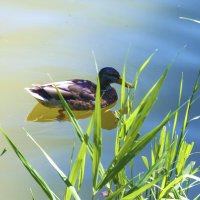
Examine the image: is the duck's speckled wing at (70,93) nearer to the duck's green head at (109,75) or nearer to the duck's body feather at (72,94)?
the duck's body feather at (72,94)

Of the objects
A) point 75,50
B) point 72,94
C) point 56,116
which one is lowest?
point 56,116

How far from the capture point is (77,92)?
18.7 feet

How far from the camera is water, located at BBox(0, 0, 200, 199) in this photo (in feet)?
16.1

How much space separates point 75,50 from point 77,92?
0.82 m

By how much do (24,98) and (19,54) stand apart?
0.80 m

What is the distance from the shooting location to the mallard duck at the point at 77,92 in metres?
5.41

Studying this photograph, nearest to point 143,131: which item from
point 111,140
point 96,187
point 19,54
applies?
point 111,140

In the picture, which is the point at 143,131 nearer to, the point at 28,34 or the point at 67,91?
the point at 67,91

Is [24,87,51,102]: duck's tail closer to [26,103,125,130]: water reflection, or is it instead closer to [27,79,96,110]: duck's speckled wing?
[27,79,96,110]: duck's speckled wing

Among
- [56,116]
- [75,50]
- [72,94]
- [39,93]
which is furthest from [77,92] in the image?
[75,50]

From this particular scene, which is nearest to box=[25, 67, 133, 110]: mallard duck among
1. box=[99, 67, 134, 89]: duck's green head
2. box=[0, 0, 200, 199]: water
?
box=[99, 67, 134, 89]: duck's green head

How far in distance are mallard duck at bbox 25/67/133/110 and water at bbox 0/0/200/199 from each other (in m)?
0.18

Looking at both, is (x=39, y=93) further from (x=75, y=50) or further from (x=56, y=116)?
(x=75, y=50)

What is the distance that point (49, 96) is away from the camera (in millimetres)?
5457
